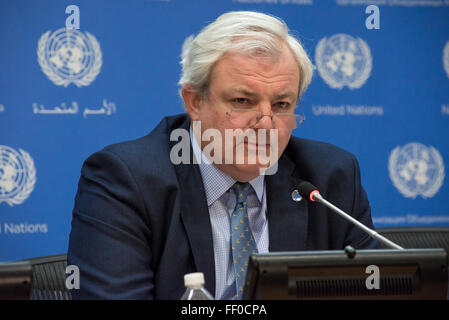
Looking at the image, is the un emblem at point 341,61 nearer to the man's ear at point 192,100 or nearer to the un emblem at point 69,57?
the un emblem at point 69,57

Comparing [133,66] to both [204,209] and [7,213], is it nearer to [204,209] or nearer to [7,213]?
[7,213]

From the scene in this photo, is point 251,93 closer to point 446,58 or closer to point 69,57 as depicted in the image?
point 69,57

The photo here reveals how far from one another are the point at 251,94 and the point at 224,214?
1.41 ft

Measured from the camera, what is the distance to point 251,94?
192 centimetres

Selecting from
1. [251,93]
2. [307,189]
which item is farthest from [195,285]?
[251,93]

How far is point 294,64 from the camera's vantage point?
2006 mm

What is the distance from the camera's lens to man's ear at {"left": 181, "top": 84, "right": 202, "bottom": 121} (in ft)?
6.85

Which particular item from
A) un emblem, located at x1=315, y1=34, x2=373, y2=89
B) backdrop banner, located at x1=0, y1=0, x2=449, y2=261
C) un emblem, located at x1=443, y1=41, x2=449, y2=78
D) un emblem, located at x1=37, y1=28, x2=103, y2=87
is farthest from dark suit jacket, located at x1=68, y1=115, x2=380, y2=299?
un emblem, located at x1=443, y1=41, x2=449, y2=78

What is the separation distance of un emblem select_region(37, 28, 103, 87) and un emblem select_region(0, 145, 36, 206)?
466mm

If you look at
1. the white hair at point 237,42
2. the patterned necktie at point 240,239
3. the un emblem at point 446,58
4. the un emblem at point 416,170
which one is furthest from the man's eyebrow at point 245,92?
the un emblem at point 446,58

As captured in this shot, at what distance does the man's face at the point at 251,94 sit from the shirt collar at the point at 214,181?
24 millimetres

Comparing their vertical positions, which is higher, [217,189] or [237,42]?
[237,42]

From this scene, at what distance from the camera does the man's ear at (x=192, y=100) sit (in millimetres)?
2088
